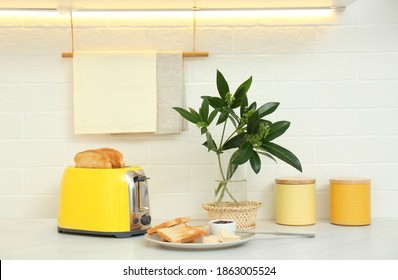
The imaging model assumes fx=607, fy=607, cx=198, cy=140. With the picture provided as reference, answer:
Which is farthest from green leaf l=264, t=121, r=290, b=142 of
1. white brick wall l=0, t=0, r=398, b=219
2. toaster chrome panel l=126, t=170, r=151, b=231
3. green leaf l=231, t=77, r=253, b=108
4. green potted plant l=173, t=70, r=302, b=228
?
toaster chrome panel l=126, t=170, r=151, b=231

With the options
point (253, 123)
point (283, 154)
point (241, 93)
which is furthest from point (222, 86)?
point (283, 154)

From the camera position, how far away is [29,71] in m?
2.04

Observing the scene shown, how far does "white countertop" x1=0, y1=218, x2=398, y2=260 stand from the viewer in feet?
4.86

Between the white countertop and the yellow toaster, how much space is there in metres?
0.03

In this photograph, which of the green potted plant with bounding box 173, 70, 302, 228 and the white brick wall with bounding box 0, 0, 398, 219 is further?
the white brick wall with bounding box 0, 0, 398, 219

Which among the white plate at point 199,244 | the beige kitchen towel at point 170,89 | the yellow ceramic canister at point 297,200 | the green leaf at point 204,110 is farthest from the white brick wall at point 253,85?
the white plate at point 199,244

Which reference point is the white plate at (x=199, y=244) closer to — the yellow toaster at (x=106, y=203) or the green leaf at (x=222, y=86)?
the yellow toaster at (x=106, y=203)

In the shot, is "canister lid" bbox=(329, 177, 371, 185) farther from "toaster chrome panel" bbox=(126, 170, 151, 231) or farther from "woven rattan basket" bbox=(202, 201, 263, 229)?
"toaster chrome panel" bbox=(126, 170, 151, 231)

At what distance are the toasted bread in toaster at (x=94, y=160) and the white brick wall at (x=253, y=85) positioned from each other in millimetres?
232

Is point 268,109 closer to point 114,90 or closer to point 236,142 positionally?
point 236,142

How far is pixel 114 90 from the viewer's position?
6.60 feet

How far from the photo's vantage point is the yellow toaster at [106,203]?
171 centimetres

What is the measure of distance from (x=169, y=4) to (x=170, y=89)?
10.8 inches
